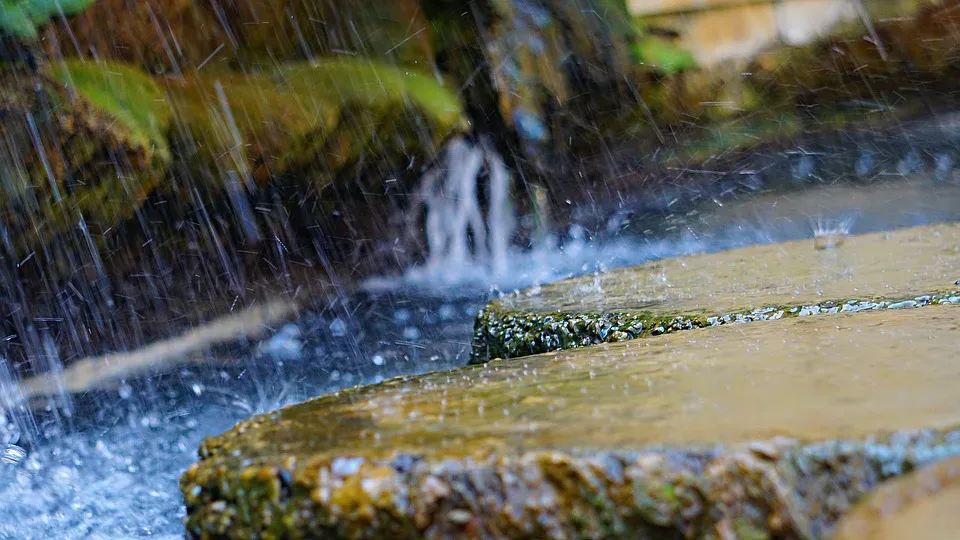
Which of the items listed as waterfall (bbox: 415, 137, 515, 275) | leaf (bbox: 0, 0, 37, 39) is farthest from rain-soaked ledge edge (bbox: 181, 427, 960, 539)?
waterfall (bbox: 415, 137, 515, 275)

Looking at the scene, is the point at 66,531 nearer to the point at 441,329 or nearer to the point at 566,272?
the point at 441,329

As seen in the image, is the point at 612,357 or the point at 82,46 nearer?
the point at 612,357

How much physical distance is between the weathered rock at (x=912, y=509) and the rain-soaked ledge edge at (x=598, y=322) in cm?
101

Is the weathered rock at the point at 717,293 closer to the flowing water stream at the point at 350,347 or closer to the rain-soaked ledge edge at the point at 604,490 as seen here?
the flowing water stream at the point at 350,347

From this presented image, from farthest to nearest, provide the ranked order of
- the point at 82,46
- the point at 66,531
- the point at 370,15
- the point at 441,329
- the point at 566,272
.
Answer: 1. the point at 370,15
2. the point at 566,272
3. the point at 82,46
4. the point at 441,329
5. the point at 66,531

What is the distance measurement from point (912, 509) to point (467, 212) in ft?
17.8

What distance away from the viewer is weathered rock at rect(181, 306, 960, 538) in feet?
2.89

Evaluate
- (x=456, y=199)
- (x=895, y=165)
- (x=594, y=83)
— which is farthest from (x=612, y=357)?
(x=895, y=165)

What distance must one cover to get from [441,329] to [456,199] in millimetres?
1720

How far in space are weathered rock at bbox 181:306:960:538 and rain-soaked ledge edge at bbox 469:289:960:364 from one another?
642 millimetres

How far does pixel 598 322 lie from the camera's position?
2.06m

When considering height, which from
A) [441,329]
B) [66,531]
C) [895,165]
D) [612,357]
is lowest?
[895,165]

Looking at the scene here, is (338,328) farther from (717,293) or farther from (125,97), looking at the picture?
(717,293)

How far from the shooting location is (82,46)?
4.91 metres
